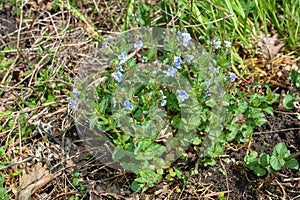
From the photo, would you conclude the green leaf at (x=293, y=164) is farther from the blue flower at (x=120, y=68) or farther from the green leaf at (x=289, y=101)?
the blue flower at (x=120, y=68)

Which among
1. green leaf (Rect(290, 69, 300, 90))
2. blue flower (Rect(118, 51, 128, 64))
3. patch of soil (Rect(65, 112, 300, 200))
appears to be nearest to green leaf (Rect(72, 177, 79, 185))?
patch of soil (Rect(65, 112, 300, 200))

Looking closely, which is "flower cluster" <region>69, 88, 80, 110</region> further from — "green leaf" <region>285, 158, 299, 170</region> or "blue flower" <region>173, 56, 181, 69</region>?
"green leaf" <region>285, 158, 299, 170</region>

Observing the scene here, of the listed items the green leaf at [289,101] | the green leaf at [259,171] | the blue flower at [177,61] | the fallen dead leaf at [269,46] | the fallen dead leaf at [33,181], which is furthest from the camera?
the fallen dead leaf at [269,46]

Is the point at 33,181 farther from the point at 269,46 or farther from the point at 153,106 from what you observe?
the point at 269,46

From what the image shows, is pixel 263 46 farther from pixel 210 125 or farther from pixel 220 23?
pixel 210 125

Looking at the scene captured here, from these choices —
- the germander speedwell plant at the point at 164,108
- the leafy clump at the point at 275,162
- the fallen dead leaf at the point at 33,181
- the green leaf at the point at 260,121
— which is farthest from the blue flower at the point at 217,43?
the fallen dead leaf at the point at 33,181

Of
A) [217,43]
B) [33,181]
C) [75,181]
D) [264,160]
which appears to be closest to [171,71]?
[217,43]
